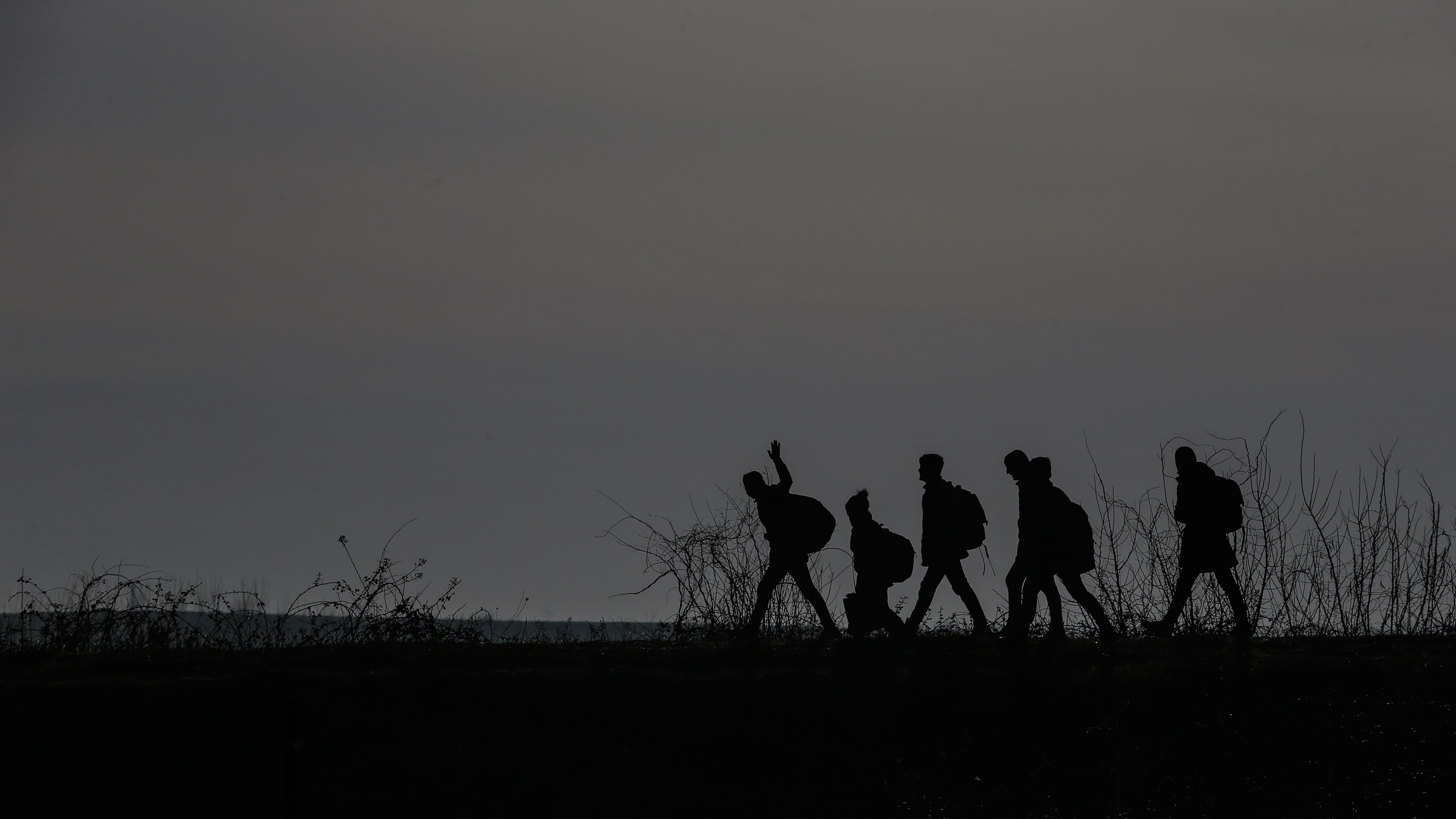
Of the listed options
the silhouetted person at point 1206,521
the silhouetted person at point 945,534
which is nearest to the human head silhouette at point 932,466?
the silhouetted person at point 945,534

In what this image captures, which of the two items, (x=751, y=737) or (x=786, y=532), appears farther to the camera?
(x=786, y=532)

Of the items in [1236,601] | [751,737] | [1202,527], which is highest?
[1202,527]

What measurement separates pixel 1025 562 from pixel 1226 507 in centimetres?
178

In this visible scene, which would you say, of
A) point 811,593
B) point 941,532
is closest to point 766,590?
point 811,593

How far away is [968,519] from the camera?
1255cm

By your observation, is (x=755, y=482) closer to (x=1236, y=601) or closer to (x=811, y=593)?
(x=811, y=593)

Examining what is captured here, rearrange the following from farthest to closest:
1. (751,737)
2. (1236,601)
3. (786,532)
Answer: (786,532) → (1236,601) → (751,737)

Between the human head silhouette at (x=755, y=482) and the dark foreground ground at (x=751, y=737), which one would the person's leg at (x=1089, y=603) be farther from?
the human head silhouette at (x=755, y=482)

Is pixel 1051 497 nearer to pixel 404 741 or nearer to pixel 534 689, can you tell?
pixel 534 689

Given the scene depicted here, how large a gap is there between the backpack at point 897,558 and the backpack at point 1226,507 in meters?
2.83

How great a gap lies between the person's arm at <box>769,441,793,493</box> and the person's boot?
11.6 feet

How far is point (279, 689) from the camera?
1048 cm

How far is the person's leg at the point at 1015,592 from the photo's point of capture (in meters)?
12.1

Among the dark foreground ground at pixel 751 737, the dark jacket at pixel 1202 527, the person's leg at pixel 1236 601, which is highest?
the dark jacket at pixel 1202 527
